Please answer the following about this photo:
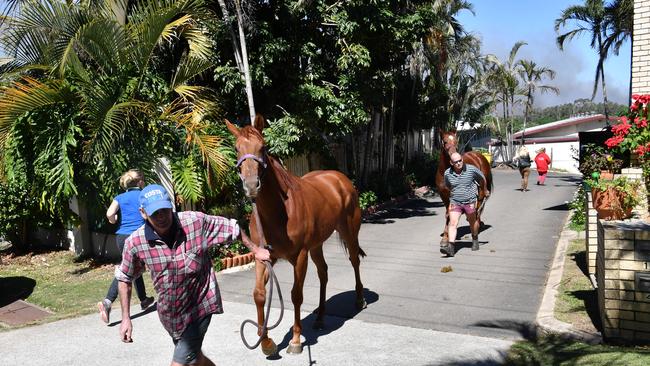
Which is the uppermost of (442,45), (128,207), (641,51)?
(442,45)

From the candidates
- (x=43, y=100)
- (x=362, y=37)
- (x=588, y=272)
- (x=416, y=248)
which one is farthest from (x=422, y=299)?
(x=362, y=37)

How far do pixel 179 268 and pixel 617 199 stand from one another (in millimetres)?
4852

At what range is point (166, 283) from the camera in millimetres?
3506

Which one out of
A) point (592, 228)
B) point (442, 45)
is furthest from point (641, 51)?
point (442, 45)

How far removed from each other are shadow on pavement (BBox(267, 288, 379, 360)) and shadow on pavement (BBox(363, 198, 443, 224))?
7.26 meters

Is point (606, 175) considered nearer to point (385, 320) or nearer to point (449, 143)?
point (449, 143)

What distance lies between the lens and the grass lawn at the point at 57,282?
769 centimetres

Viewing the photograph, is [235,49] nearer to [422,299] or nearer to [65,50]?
[65,50]

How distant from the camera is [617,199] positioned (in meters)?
6.01

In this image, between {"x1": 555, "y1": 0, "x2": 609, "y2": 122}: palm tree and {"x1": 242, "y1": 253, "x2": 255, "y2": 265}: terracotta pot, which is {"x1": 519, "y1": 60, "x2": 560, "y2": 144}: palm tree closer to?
{"x1": 555, "y1": 0, "x2": 609, "y2": 122}: palm tree

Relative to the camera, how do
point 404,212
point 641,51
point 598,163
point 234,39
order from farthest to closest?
point 404,212 < point 234,39 < point 641,51 < point 598,163

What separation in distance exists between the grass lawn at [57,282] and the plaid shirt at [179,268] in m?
3.82

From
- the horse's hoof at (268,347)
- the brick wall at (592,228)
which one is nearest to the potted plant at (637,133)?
the brick wall at (592,228)

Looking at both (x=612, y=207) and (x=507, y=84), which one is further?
(x=507, y=84)
